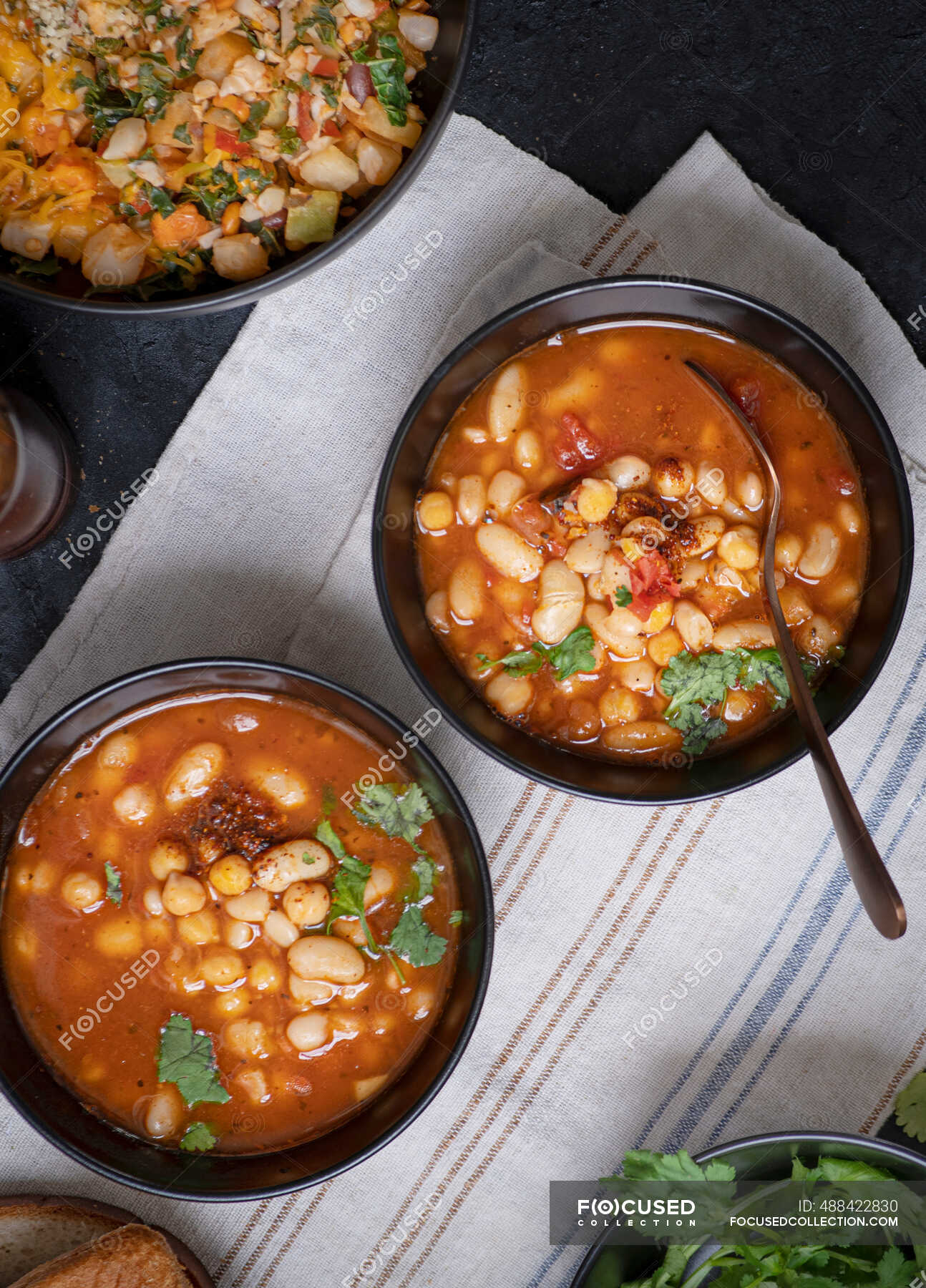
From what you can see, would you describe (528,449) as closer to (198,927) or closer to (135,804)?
(135,804)


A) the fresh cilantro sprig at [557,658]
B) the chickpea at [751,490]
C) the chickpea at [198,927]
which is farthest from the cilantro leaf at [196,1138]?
the chickpea at [751,490]

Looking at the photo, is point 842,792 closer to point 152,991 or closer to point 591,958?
point 591,958

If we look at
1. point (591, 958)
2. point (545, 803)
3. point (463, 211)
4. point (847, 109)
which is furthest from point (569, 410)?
point (591, 958)

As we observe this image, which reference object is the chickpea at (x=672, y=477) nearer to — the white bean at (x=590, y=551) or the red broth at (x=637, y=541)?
the red broth at (x=637, y=541)

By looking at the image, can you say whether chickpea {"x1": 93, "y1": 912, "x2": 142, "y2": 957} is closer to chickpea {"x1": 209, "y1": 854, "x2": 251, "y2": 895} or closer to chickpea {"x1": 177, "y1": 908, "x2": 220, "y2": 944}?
chickpea {"x1": 177, "y1": 908, "x2": 220, "y2": 944}

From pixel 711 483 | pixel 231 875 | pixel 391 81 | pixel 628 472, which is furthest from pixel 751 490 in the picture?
pixel 231 875

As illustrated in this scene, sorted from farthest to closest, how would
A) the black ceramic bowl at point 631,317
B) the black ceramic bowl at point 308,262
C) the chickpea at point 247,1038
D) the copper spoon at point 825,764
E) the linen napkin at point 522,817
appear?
the linen napkin at point 522,817
the chickpea at point 247,1038
the black ceramic bowl at point 631,317
the black ceramic bowl at point 308,262
the copper spoon at point 825,764
